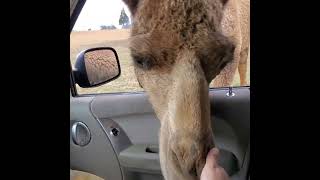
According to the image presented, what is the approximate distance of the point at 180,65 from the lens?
4.74ft

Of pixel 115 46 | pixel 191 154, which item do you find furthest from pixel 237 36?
pixel 191 154

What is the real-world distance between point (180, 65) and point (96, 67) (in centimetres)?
70

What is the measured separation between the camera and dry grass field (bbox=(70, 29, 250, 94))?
1.85 meters

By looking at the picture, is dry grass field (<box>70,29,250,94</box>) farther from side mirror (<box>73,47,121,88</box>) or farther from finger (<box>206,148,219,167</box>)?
finger (<box>206,148,219,167</box>)

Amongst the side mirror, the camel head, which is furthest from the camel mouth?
the side mirror

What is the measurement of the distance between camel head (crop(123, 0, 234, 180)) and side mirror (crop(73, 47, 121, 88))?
37 centimetres

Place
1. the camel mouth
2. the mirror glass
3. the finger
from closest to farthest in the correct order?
1. the finger
2. the camel mouth
3. the mirror glass
